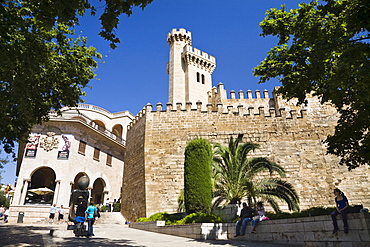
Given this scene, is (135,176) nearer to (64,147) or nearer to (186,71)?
(64,147)

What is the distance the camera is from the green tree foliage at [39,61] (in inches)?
211

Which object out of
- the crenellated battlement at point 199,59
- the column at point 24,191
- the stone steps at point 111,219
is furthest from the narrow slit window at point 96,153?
the crenellated battlement at point 199,59

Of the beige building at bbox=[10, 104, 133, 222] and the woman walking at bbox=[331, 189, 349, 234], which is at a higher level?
A: the beige building at bbox=[10, 104, 133, 222]

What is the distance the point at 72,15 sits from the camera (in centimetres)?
515

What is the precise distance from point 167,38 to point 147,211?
2563cm

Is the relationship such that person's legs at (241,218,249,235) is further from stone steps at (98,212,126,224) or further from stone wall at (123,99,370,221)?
stone steps at (98,212,126,224)

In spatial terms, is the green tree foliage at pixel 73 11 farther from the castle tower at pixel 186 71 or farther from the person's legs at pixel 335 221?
the castle tower at pixel 186 71

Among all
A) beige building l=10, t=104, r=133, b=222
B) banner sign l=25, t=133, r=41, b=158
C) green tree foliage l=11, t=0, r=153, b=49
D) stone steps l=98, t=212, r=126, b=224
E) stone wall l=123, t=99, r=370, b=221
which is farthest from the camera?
banner sign l=25, t=133, r=41, b=158

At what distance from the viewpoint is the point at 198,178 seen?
479 inches

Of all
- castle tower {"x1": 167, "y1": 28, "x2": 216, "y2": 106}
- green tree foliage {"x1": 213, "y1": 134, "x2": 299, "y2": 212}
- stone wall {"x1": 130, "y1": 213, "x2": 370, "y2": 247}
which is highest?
castle tower {"x1": 167, "y1": 28, "x2": 216, "y2": 106}

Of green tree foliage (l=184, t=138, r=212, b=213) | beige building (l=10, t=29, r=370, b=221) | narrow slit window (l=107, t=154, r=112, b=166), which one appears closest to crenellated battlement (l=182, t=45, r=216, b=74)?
beige building (l=10, t=29, r=370, b=221)

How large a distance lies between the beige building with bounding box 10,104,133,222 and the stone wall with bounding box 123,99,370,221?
6386mm

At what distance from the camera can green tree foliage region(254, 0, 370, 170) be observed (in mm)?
6488

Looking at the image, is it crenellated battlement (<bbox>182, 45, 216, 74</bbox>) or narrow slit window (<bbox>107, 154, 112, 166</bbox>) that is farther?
crenellated battlement (<bbox>182, 45, 216, 74</bbox>)
